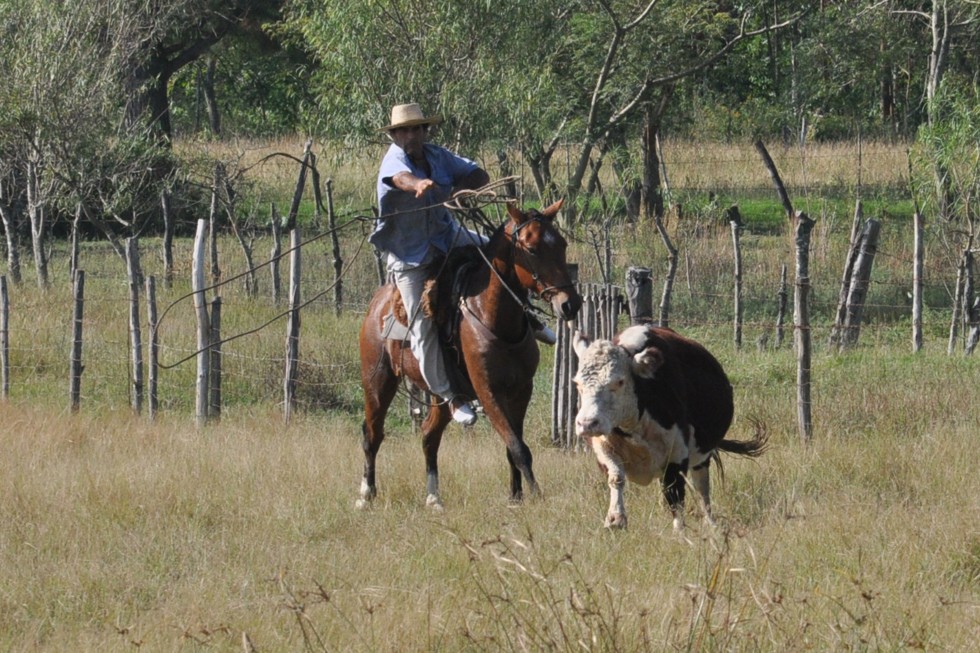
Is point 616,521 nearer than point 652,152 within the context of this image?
Yes

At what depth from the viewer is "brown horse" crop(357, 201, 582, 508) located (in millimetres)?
8039

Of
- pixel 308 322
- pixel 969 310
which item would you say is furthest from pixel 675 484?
pixel 308 322

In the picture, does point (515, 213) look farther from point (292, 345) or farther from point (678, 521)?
point (292, 345)

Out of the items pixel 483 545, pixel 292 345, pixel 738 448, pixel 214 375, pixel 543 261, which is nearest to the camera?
pixel 483 545

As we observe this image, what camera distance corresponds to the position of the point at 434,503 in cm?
862

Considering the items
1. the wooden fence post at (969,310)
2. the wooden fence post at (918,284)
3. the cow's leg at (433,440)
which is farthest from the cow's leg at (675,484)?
the wooden fence post at (969,310)

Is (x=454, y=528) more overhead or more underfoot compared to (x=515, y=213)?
more underfoot

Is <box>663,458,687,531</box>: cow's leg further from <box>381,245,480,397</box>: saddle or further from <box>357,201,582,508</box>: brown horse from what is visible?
<box>381,245,480,397</box>: saddle

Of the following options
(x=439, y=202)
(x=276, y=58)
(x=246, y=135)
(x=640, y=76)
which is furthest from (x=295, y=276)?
(x=246, y=135)

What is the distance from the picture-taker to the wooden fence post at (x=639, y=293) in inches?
352

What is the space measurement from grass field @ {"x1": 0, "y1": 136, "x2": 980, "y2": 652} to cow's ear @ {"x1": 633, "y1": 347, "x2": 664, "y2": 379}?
0.87 metres

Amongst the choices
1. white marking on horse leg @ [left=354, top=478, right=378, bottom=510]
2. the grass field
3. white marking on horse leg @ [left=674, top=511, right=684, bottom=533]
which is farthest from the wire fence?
white marking on horse leg @ [left=674, top=511, right=684, bottom=533]

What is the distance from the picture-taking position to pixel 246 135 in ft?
142

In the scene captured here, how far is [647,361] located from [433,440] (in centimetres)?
261
